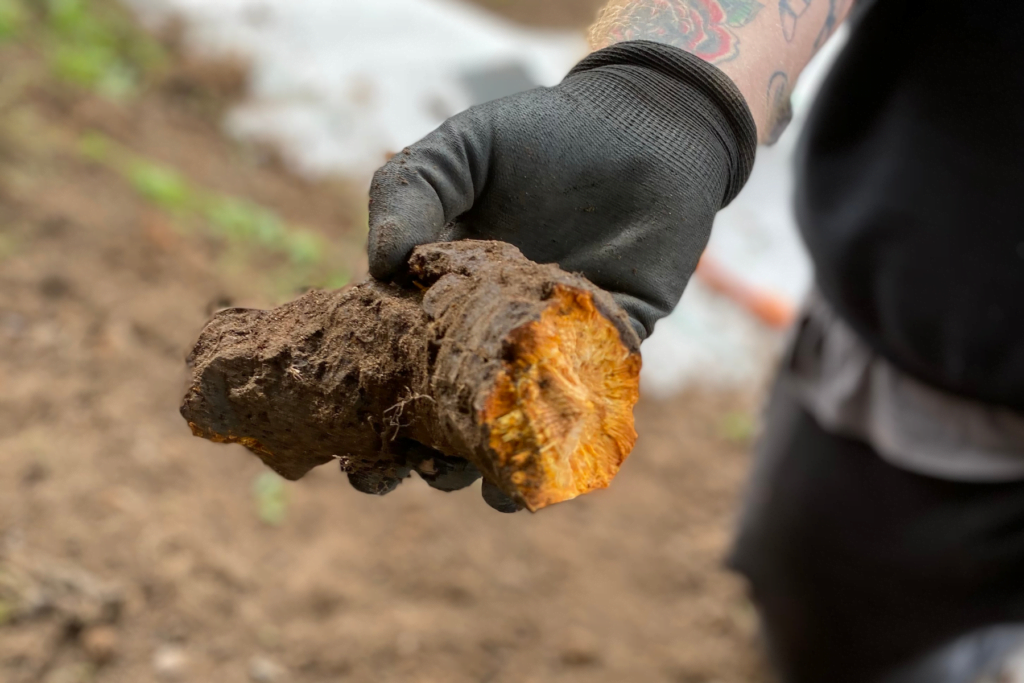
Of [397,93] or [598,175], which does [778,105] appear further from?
[397,93]

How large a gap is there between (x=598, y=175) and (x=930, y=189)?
3.54 feet

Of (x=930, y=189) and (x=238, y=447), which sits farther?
(x=238, y=447)

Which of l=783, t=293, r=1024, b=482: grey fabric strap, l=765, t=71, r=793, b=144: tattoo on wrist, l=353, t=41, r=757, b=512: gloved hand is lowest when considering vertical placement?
l=783, t=293, r=1024, b=482: grey fabric strap

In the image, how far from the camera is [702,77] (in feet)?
3.60

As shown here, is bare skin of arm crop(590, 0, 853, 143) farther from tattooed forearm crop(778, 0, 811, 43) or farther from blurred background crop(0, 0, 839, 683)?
blurred background crop(0, 0, 839, 683)

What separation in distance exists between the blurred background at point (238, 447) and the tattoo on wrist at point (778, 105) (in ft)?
1.35

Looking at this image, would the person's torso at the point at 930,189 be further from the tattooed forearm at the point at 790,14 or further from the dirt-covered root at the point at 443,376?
the dirt-covered root at the point at 443,376

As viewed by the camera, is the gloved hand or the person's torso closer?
the gloved hand

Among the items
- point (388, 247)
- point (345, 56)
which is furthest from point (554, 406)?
point (345, 56)

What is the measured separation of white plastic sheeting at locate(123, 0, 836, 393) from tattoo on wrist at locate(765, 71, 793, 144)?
8.05 feet

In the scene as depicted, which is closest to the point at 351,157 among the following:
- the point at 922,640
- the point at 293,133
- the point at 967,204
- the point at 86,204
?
the point at 293,133

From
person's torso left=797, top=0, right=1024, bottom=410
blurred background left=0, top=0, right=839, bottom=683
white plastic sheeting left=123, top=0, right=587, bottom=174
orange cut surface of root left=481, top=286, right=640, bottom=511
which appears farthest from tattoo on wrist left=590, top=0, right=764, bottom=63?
white plastic sheeting left=123, top=0, right=587, bottom=174

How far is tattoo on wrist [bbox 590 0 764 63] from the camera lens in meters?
1.09

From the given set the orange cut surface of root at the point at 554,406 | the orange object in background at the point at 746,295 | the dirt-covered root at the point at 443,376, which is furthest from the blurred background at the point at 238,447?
the orange cut surface of root at the point at 554,406
